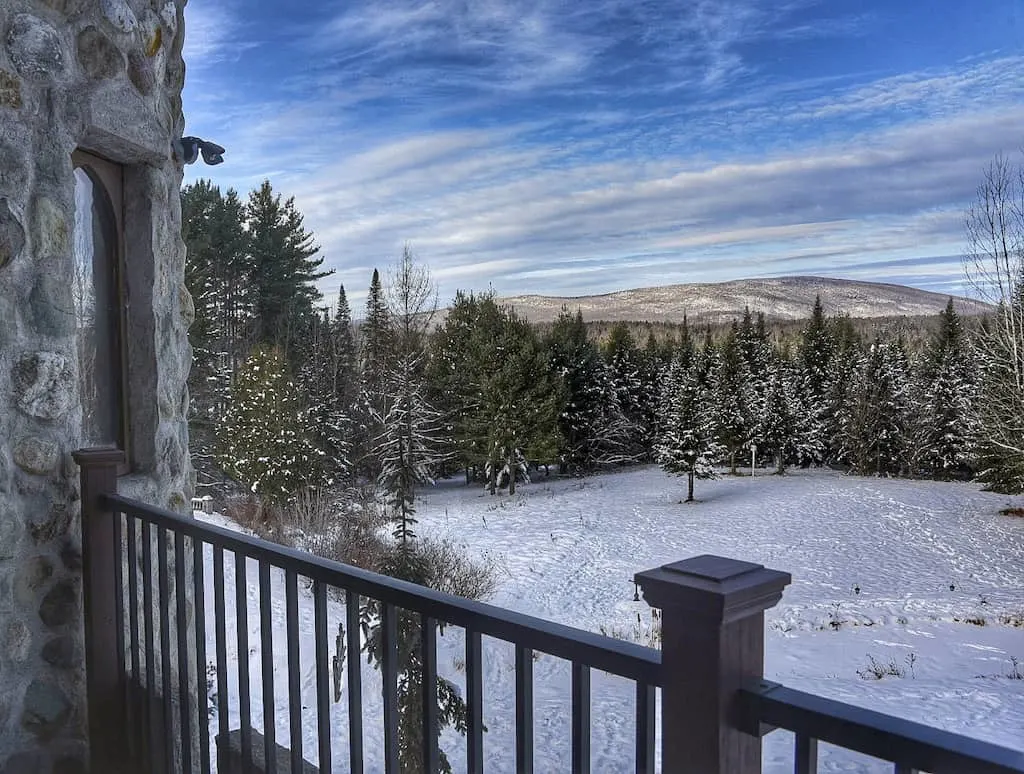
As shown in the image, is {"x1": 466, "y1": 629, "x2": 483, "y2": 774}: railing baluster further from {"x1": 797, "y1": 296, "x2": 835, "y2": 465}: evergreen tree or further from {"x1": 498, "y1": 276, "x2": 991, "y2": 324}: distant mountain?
{"x1": 498, "y1": 276, "x2": 991, "y2": 324}: distant mountain

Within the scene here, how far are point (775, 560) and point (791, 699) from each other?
54.1ft

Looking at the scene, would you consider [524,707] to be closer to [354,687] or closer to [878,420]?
[354,687]

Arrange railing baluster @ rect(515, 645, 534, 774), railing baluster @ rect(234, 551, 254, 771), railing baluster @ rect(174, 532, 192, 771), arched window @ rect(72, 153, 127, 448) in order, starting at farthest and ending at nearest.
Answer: arched window @ rect(72, 153, 127, 448) → railing baluster @ rect(174, 532, 192, 771) → railing baluster @ rect(234, 551, 254, 771) → railing baluster @ rect(515, 645, 534, 774)

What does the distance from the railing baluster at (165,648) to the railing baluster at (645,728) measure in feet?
5.02

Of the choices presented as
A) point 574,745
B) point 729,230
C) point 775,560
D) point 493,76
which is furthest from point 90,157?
point 729,230

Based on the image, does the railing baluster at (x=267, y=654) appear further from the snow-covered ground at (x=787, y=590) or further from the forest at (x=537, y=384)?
the forest at (x=537, y=384)

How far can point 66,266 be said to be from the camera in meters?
2.52

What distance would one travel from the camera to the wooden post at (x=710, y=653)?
1.00m

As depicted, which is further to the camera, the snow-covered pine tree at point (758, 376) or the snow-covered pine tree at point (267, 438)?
the snow-covered pine tree at point (758, 376)

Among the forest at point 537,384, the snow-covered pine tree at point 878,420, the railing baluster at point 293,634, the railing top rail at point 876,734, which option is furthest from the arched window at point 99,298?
the snow-covered pine tree at point 878,420

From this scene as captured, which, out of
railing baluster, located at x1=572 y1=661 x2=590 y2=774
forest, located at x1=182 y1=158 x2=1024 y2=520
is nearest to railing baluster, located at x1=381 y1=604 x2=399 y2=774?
railing baluster, located at x1=572 y1=661 x2=590 y2=774

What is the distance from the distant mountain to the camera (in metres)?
44.6

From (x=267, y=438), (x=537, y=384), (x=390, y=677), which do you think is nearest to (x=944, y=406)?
(x=537, y=384)

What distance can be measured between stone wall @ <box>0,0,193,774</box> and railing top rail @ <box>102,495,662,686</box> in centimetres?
78
